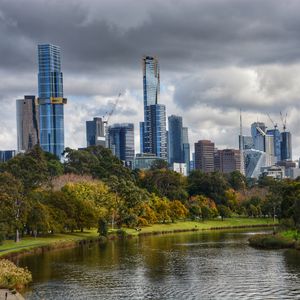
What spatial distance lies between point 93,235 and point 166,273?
53.0 metres

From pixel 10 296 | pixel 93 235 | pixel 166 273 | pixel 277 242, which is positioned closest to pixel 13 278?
pixel 10 296

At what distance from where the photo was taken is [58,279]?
6525cm

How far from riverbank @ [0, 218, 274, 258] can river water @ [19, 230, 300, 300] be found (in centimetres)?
338

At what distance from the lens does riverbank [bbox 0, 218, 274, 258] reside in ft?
302

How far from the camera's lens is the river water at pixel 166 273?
183 feet

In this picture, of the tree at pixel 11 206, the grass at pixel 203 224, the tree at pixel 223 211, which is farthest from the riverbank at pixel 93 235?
the tree at pixel 11 206

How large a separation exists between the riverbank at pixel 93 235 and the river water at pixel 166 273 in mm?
3382

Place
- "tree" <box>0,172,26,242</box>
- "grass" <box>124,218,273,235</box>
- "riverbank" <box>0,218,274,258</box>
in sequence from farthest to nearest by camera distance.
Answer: "grass" <box>124,218,273,235</box> → "tree" <box>0,172,26,242</box> → "riverbank" <box>0,218,274,258</box>

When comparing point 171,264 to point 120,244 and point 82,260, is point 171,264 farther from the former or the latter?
point 120,244

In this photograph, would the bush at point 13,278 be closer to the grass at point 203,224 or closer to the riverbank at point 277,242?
the riverbank at point 277,242

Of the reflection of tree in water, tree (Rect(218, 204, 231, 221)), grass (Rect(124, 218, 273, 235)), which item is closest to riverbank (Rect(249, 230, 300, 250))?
the reflection of tree in water

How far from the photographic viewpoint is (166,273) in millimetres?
68188

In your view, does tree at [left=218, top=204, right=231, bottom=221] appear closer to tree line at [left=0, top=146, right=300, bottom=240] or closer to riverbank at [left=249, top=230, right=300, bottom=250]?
tree line at [left=0, top=146, right=300, bottom=240]

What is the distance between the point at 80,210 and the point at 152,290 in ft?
207
